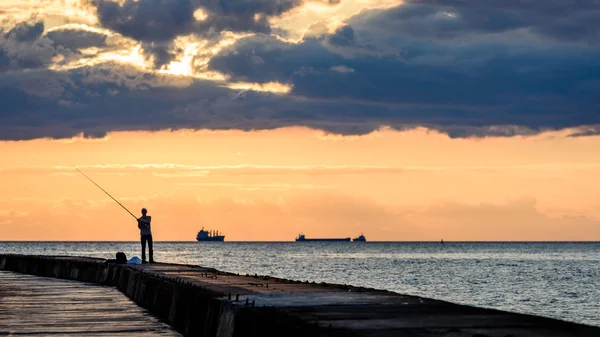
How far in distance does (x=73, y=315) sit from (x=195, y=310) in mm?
3188

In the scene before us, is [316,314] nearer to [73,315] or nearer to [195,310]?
[195,310]

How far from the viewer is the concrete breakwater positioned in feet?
33.6

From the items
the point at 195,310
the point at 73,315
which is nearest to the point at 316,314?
the point at 195,310

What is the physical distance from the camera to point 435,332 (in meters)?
10.1

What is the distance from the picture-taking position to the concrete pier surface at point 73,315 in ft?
47.4

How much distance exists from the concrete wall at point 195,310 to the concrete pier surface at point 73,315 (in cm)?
25

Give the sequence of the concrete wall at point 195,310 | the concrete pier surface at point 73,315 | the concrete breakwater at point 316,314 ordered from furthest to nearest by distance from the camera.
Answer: the concrete pier surface at point 73,315
the concrete wall at point 195,310
the concrete breakwater at point 316,314

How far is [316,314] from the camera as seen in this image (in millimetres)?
11828

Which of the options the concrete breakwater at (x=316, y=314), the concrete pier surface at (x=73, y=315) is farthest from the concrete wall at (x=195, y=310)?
the concrete pier surface at (x=73, y=315)

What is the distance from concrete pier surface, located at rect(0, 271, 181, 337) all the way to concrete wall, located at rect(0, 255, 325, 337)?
0.81 ft

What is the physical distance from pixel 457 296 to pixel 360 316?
152 ft

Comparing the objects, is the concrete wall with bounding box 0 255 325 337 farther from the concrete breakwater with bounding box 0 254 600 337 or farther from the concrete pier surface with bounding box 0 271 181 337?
the concrete pier surface with bounding box 0 271 181 337

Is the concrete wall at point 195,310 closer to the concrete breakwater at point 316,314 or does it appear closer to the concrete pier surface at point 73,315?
the concrete breakwater at point 316,314

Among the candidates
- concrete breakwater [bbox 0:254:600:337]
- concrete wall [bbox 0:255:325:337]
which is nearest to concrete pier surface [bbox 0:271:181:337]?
concrete wall [bbox 0:255:325:337]
